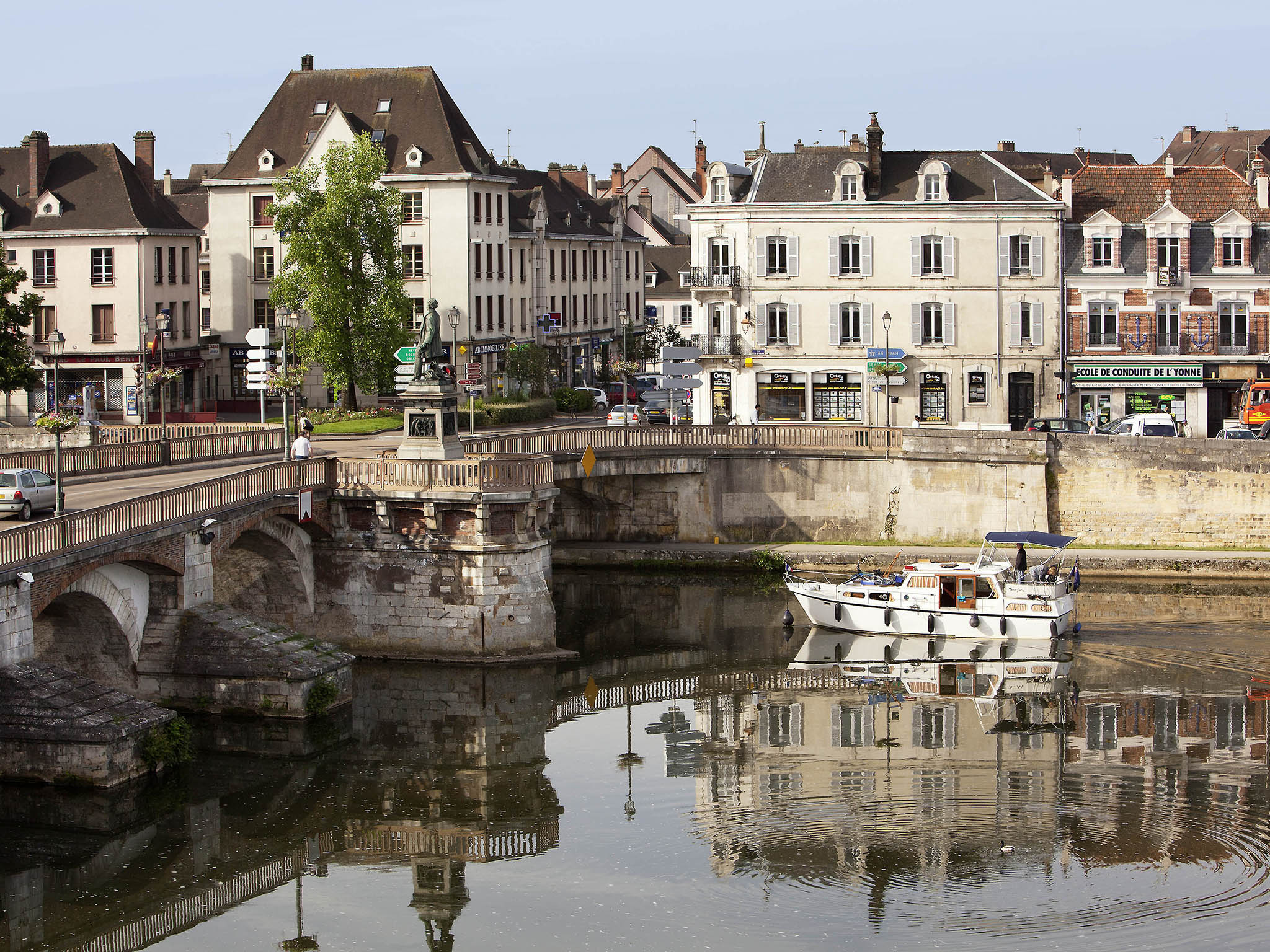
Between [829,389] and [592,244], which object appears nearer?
[829,389]

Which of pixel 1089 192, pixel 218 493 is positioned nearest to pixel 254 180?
pixel 1089 192

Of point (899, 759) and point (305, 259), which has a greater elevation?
point (305, 259)

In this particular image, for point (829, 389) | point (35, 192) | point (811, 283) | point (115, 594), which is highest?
point (35, 192)

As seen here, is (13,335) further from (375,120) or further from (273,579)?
(375,120)

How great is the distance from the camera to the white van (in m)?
60.5

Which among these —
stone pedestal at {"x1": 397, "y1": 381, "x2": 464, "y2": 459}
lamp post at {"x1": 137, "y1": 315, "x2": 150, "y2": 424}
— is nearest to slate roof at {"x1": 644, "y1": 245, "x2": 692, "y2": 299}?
lamp post at {"x1": 137, "y1": 315, "x2": 150, "y2": 424}

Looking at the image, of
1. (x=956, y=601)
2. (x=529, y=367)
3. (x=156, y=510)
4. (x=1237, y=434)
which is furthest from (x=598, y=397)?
(x=156, y=510)

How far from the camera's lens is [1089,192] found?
69.3 meters

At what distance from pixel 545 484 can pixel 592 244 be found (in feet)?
180

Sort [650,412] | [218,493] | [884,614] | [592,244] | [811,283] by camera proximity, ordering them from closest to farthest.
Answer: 1. [218,493]
2. [884,614]
3. [811,283]
4. [650,412]
5. [592,244]

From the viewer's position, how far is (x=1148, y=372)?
67188 mm

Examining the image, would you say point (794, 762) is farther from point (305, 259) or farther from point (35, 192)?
point (35, 192)

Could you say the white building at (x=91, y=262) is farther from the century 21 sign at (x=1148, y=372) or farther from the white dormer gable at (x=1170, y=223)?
the white dormer gable at (x=1170, y=223)

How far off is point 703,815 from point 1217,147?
82.5 metres
